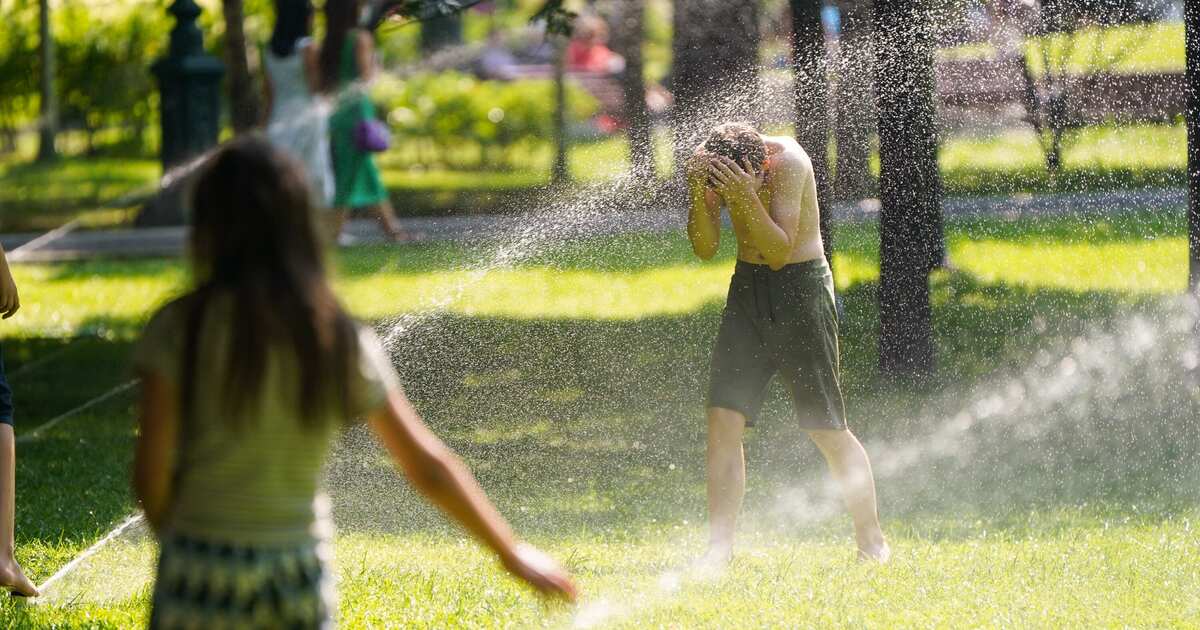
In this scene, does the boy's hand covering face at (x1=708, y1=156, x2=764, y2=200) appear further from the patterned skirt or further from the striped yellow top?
the patterned skirt

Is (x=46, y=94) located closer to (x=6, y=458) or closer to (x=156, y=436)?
(x=6, y=458)

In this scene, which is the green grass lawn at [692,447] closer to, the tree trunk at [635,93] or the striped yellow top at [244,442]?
the striped yellow top at [244,442]

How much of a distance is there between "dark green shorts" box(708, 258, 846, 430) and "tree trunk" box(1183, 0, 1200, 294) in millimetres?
2933

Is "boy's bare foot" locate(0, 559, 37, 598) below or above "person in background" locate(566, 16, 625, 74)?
above

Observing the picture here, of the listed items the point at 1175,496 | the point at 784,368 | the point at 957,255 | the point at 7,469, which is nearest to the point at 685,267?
the point at 957,255

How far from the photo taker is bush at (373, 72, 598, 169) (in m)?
16.6

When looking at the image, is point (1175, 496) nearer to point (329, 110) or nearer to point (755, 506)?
point (755, 506)

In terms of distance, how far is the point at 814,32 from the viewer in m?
7.91

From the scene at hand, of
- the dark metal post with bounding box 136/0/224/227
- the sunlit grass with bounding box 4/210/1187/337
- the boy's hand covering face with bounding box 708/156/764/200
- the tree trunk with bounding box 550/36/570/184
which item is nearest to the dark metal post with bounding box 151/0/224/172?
the dark metal post with bounding box 136/0/224/227

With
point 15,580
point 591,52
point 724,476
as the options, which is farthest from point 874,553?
point 591,52

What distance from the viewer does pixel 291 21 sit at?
40.2 feet

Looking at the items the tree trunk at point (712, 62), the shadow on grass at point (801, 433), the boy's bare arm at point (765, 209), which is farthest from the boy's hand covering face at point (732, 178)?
the tree trunk at point (712, 62)

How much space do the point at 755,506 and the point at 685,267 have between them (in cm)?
446

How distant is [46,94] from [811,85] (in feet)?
36.7
